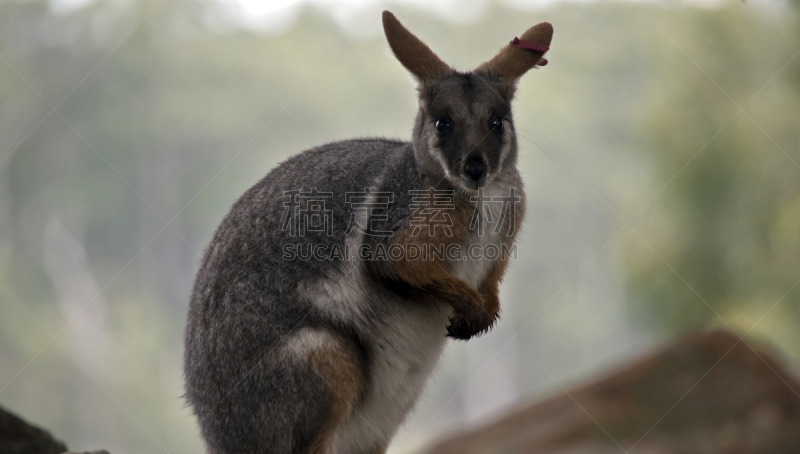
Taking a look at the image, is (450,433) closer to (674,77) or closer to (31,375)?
(674,77)

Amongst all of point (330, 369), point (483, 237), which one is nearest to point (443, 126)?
point (483, 237)

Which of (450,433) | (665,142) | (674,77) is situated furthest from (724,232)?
(450,433)

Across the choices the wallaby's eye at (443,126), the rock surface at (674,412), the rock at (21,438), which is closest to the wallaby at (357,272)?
the wallaby's eye at (443,126)

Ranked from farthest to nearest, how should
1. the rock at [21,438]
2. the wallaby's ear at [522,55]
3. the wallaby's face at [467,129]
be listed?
the rock at [21,438], the wallaby's ear at [522,55], the wallaby's face at [467,129]

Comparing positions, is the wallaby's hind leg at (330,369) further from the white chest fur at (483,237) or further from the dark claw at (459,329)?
the white chest fur at (483,237)

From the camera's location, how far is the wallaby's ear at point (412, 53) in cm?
308

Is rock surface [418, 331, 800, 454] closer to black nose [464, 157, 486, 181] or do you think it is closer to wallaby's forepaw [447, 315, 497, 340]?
wallaby's forepaw [447, 315, 497, 340]

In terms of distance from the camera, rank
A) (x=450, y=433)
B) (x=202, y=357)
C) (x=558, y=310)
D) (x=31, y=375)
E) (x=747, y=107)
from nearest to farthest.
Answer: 1. (x=202, y=357)
2. (x=450, y=433)
3. (x=747, y=107)
4. (x=31, y=375)
5. (x=558, y=310)

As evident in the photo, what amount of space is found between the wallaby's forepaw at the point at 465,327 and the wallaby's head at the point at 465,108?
0.59 m

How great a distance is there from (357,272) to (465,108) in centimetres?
85

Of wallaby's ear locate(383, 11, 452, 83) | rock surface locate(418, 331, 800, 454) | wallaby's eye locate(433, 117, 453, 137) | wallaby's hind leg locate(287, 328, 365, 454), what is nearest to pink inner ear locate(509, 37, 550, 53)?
wallaby's ear locate(383, 11, 452, 83)

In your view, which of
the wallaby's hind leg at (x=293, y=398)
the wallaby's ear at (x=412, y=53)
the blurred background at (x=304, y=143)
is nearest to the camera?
the wallaby's hind leg at (x=293, y=398)

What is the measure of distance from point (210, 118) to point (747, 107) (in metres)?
6.07

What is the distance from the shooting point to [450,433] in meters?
5.93
